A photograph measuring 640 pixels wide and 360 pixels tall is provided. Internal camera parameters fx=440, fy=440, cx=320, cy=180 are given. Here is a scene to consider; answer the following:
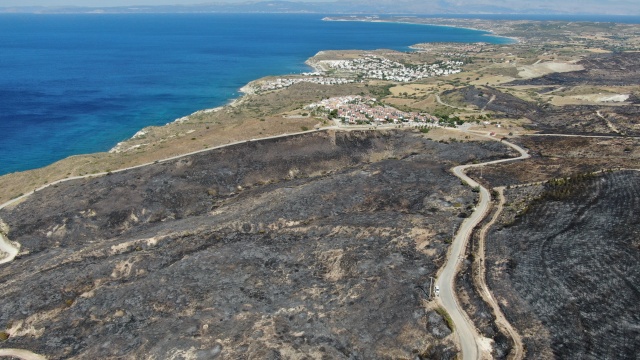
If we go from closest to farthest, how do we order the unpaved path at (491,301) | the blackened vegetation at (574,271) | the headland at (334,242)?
the unpaved path at (491,301)
the blackened vegetation at (574,271)
the headland at (334,242)

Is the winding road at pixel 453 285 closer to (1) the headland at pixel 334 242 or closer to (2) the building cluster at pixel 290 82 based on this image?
(1) the headland at pixel 334 242

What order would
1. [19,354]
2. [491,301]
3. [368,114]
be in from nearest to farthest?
[19,354] < [491,301] < [368,114]

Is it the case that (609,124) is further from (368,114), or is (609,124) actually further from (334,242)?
(334,242)

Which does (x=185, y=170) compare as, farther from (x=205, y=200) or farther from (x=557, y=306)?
(x=557, y=306)

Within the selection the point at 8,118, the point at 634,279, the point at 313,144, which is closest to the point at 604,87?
the point at 313,144

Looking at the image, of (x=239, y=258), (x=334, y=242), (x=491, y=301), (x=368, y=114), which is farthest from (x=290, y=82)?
(x=491, y=301)

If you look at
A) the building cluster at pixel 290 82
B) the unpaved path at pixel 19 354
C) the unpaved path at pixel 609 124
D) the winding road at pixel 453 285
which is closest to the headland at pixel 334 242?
the winding road at pixel 453 285
